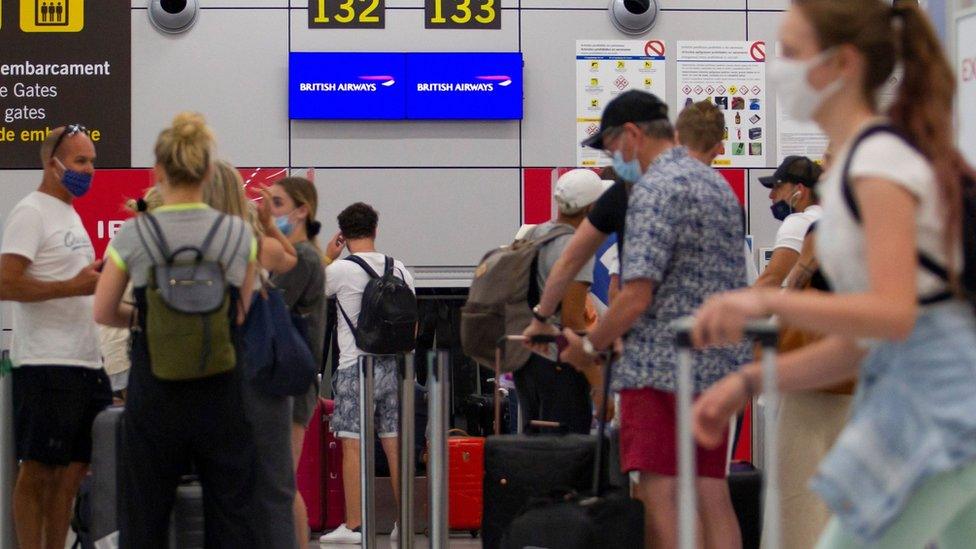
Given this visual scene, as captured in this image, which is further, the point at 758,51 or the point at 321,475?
the point at 758,51

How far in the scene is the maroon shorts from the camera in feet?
11.8

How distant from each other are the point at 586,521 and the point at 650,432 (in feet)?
0.96

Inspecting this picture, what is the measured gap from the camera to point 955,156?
2.10m

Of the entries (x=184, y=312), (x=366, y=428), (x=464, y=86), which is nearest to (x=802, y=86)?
(x=184, y=312)

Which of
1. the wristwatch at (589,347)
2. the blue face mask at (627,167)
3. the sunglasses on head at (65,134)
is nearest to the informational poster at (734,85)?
the sunglasses on head at (65,134)

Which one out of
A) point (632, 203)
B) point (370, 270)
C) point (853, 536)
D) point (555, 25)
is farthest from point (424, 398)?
point (853, 536)

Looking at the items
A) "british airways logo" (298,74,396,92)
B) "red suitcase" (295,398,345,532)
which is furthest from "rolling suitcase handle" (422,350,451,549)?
"british airways logo" (298,74,396,92)

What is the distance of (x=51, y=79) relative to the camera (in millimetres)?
8516

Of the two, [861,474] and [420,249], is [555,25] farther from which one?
[861,474]

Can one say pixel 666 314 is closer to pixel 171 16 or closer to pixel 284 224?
pixel 284 224

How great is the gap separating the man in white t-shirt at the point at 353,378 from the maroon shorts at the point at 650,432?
263 centimetres

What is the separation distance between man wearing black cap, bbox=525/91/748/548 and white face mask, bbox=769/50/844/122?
4.20ft

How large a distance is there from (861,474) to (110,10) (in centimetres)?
741

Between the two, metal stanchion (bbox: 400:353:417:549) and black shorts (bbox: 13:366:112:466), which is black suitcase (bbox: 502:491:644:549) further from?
black shorts (bbox: 13:366:112:466)
